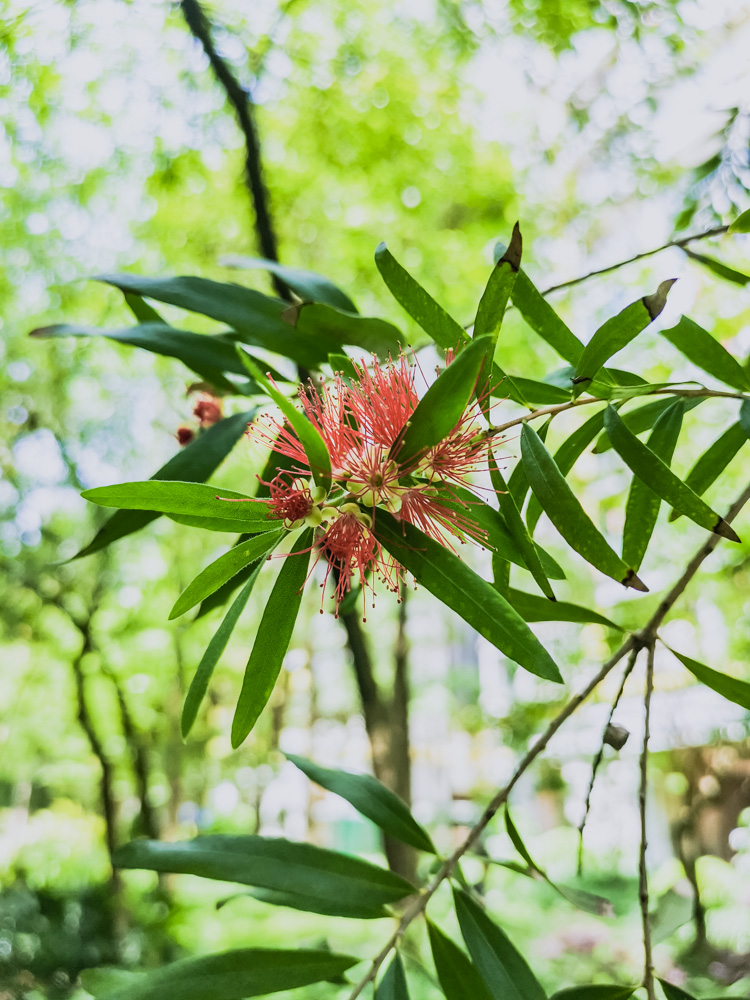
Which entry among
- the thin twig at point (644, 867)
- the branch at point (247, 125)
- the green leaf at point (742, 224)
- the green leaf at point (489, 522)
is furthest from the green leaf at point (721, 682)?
the branch at point (247, 125)

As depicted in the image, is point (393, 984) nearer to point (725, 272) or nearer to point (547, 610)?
point (547, 610)

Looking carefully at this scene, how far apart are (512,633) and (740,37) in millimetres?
1681

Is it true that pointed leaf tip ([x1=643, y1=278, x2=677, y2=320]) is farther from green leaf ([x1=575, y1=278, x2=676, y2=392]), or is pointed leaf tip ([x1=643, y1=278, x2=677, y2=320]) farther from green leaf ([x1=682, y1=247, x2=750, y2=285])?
green leaf ([x1=682, y1=247, x2=750, y2=285])

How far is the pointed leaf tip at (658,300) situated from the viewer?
0.30 metres

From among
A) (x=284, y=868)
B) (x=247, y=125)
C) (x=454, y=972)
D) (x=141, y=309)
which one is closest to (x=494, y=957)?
(x=454, y=972)

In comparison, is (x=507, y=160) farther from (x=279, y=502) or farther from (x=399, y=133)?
(x=279, y=502)

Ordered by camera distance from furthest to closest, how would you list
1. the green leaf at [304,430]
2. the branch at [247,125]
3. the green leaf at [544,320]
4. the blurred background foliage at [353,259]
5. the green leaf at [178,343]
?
the blurred background foliage at [353,259], the branch at [247,125], the green leaf at [178,343], the green leaf at [544,320], the green leaf at [304,430]

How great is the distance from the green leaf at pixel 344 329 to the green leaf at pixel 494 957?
333mm

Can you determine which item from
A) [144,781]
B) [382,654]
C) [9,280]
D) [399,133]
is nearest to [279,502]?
[399,133]

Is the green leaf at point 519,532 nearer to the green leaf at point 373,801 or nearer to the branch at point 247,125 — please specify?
the green leaf at point 373,801

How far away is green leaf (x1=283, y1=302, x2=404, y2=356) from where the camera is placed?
44 centimetres

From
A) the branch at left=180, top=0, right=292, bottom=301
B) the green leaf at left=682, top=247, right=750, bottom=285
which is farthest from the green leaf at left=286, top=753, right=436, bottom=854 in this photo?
the branch at left=180, top=0, right=292, bottom=301

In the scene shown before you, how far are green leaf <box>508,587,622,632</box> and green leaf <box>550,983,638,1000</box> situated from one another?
0.20 meters

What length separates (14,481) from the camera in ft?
8.08
